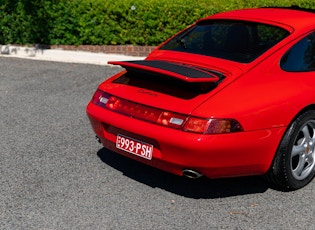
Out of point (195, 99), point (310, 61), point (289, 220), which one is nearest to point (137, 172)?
point (195, 99)

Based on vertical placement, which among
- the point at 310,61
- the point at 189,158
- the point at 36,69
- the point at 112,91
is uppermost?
the point at 310,61

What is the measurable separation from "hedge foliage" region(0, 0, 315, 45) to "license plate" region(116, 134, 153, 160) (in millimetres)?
6335

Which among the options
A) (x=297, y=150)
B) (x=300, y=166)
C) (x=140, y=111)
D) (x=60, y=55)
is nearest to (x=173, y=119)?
(x=140, y=111)

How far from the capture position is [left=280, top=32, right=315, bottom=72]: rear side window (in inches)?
171

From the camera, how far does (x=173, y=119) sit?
12.8 feet

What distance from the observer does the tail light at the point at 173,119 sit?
12.4ft

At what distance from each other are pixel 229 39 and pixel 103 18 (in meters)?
6.23

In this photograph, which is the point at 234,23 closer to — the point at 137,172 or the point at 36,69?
the point at 137,172

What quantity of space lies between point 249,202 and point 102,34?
7038 mm

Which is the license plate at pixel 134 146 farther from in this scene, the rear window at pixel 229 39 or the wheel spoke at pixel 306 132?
the wheel spoke at pixel 306 132

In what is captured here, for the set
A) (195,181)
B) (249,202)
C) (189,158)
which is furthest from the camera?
(195,181)

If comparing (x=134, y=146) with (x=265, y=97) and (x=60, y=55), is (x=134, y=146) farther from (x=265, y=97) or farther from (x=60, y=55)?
(x=60, y=55)

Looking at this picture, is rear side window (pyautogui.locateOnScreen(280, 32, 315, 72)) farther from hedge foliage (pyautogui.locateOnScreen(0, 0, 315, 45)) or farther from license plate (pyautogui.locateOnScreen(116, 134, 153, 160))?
hedge foliage (pyautogui.locateOnScreen(0, 0, 315, 45))

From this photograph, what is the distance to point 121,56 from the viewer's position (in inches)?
406
